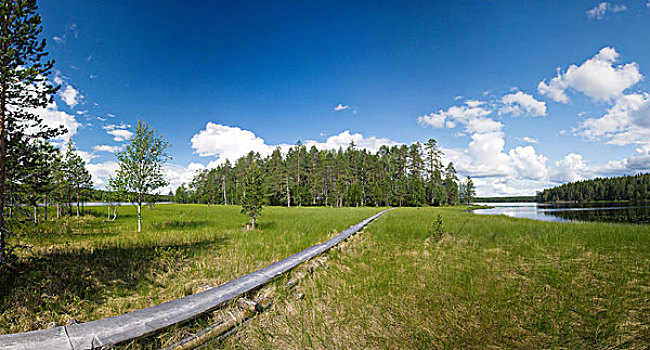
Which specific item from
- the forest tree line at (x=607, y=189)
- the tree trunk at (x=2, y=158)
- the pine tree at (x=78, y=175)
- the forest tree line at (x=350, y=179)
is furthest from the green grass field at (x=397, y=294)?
the forest tree line at (x=607, y=189)

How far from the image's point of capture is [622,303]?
4750 mm

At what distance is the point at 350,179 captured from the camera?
230ft

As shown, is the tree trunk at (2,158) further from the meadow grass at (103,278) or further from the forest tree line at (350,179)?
the forest tree line at (350,179)

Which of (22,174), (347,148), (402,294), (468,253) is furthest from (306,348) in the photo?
(347,148)

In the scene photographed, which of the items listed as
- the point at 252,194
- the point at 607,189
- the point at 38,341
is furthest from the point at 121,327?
the point at 607,189

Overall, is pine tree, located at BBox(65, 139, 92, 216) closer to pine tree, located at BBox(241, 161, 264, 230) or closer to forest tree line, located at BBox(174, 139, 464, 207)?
pine tree, located at BBox(241, 161, 264, 230)

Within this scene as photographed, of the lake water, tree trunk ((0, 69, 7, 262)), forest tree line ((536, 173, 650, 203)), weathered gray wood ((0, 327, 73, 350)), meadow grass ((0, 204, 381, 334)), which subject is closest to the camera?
weathered gray wood ((0, 327, 73, 350))

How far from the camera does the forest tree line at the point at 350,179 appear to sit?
217 ft

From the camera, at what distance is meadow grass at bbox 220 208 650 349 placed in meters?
3.62

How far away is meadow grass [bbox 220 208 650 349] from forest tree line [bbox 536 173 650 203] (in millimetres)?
141706

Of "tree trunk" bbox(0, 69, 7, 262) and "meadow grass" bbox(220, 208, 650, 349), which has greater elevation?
"tree trunk" bbox(0, 69, 7, 262)

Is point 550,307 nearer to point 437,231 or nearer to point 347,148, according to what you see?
point 437,231

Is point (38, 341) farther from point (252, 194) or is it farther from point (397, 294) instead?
point (252, 194)

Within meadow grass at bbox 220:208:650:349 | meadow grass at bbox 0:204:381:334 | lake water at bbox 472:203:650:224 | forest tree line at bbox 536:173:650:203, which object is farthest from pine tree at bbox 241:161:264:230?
forest tree line at bbox 536:173:650:203
